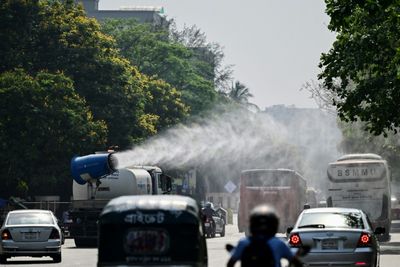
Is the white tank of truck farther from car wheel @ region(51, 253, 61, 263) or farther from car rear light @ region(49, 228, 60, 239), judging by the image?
car rear light @ region(49, 228, 60, 239)

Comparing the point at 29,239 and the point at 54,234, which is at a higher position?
the point at 54,234

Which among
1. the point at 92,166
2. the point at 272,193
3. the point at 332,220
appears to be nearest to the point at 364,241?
the point at 332,220

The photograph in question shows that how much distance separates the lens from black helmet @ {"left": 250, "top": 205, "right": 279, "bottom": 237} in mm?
12586

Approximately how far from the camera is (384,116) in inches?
1815

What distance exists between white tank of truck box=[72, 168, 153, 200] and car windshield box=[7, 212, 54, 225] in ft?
37.7

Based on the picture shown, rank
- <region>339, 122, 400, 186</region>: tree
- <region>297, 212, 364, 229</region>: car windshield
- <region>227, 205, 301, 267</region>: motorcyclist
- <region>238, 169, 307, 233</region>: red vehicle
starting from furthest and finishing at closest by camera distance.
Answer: <region>339, 122, 400, 186</region>: tree
<region>238, 169, 307, 233</region>: red vehicle
<region>297, 212, 364, 229</region>: car windshield
<region>227, 205, 301, 267</region>: motorcyclist

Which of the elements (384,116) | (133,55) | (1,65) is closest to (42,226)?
(384,116)

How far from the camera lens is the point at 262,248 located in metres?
12.9

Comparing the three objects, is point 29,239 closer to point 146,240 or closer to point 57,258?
point 57,258

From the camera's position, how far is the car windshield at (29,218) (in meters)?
36.3

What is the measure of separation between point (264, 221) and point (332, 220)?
12984 millimetres

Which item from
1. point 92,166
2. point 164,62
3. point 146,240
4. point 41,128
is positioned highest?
point 164,62

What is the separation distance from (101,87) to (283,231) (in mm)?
15708

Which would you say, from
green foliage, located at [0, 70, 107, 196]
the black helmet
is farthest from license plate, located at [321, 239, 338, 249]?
green foliage, located at [0, 70, 107, 196]
